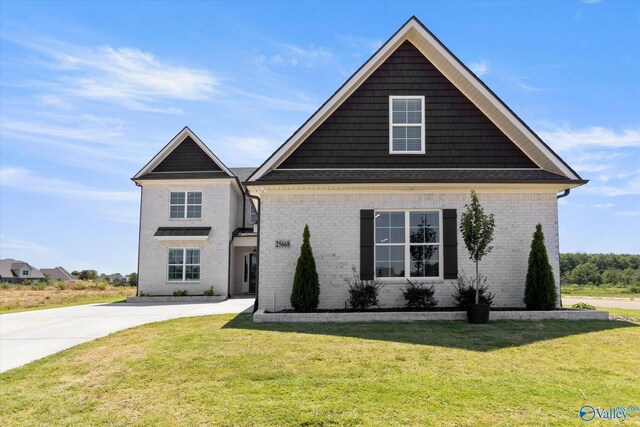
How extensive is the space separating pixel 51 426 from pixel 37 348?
5.24 m

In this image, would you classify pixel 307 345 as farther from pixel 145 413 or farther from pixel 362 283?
pixel 362 283

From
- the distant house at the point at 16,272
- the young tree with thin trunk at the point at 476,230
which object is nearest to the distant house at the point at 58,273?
the distant house at the point at 16,272

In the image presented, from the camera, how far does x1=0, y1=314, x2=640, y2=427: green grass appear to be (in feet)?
17.4

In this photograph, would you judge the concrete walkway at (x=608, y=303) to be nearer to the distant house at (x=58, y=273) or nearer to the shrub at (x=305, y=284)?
the shrub at (x=305, y=284)

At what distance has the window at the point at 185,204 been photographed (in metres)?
24.0

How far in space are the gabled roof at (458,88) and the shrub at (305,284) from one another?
105 inches

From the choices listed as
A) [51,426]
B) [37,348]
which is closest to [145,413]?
[51,426]

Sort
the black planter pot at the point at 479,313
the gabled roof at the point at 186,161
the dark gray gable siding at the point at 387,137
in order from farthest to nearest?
the gabled roof at the point at 186,161 < the dark gray gable siding at the point at 387,137 < the black planter pot at the point at 479,313

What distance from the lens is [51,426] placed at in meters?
5.32

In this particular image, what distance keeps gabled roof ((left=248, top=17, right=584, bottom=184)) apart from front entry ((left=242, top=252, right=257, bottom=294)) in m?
14.5

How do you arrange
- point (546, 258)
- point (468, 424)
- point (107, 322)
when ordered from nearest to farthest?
point (468, 424) → point (546, 258) → point (107, 322)

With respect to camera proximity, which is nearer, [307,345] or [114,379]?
[114,379]

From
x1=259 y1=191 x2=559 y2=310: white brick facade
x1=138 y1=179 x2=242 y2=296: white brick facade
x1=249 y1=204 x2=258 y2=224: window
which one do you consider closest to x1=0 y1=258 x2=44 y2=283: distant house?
x1=138 y1=179 x2=242 y2=296: white brick facade

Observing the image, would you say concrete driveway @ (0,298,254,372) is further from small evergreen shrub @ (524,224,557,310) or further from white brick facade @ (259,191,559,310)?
small evergreen shrub @ (524,224,557,310)
